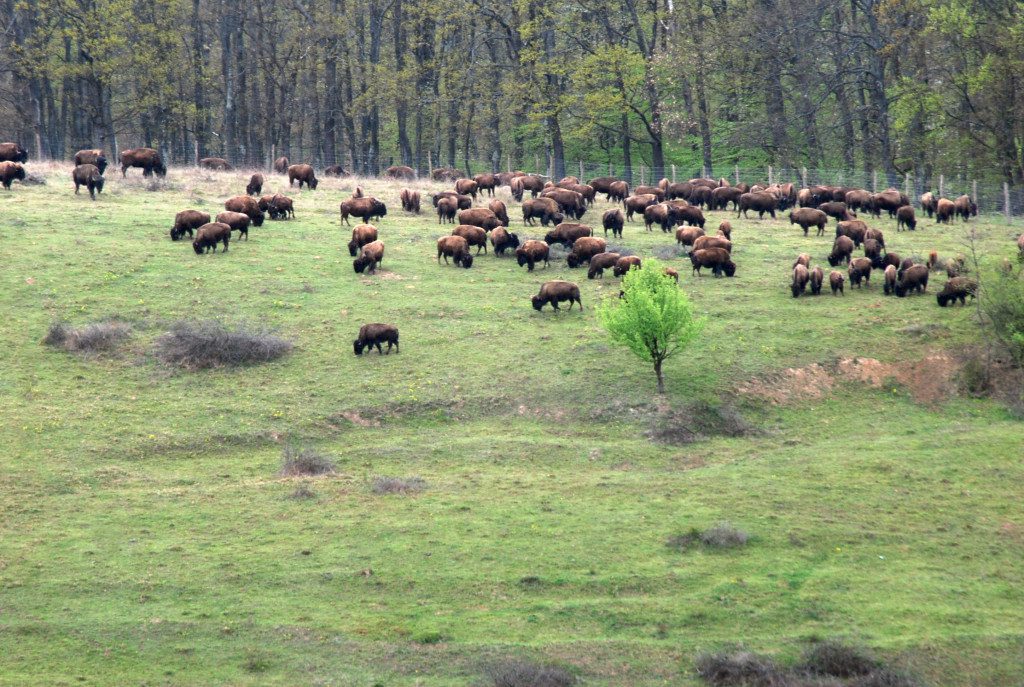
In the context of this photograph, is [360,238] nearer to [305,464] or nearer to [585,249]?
[585,249]

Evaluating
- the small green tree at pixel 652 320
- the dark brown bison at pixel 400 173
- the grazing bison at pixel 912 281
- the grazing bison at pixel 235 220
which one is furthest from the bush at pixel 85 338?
the dark brown bison at pixel 400 173

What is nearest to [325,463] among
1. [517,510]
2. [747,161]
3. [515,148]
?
[517,510]

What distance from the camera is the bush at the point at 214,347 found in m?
27.7

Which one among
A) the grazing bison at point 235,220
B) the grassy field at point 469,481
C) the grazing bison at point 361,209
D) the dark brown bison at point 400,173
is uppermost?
the dark brown bison at point 400,173

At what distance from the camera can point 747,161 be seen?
65000mm

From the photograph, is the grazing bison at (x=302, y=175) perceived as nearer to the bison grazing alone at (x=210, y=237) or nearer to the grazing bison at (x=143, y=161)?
the grazing bison at (x=143, y=161)

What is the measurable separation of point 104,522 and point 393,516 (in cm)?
523

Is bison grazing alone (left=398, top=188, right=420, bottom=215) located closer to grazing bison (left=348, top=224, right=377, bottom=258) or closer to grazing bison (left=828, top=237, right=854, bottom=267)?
grazing bison (left=348, top=224, right=377, bottom=258)

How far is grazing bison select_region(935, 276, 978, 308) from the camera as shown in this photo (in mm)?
31938

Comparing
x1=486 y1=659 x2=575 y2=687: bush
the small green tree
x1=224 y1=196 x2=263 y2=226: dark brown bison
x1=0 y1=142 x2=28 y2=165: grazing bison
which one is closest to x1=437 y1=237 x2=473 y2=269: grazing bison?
x1=224 y1=196 x2=263 y2=226: dark brown bison

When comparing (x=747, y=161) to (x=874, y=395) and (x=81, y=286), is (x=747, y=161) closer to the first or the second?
Answer: (x=874, y=395)

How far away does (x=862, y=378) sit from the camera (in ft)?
93.8

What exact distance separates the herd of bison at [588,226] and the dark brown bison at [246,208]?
41 mm

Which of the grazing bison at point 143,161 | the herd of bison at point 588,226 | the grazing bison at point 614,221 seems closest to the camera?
the herd of bison at point 588,226
